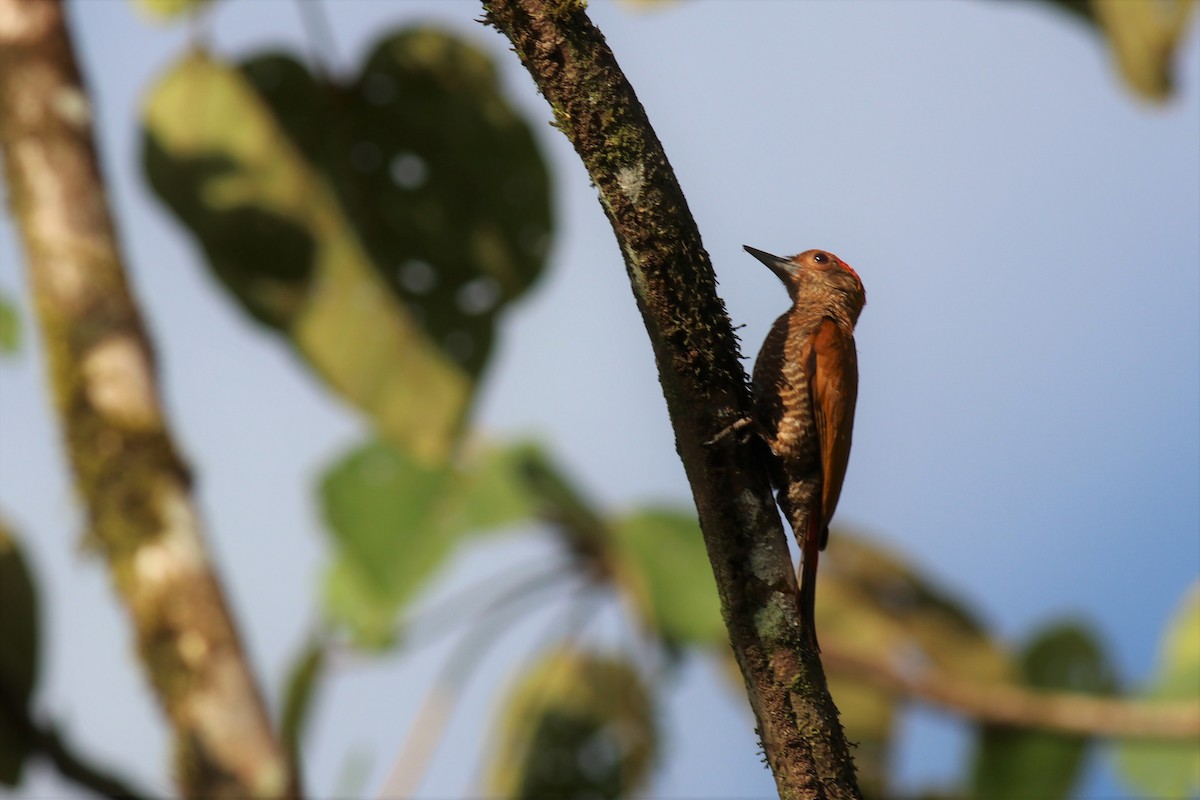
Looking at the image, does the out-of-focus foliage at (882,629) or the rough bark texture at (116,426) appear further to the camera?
the out-of-focus foliage at (882,629)

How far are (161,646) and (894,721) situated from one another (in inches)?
166

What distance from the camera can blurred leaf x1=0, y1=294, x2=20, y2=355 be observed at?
4.68 meters

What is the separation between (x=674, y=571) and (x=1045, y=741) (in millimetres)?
2292

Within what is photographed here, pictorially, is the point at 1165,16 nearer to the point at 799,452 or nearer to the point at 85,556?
the point at 799,452

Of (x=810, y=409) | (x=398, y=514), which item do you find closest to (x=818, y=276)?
(x=810, y=409)

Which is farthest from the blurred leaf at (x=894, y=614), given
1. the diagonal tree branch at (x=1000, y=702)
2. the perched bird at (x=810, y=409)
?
the perched bird at (x=810, y=409)

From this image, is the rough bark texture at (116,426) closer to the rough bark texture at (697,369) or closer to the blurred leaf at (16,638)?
the blurred leaf at (16,638)

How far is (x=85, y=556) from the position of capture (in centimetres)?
390

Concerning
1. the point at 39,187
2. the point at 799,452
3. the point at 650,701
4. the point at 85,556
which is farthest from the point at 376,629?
the point at 799,452

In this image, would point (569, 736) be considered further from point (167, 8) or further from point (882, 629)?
point (167, 8)

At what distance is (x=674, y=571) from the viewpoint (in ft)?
18.7

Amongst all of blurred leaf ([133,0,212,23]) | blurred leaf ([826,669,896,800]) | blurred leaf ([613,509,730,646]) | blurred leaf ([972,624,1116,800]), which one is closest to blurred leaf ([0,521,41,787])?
blurred leaf ([133,0,212,23])

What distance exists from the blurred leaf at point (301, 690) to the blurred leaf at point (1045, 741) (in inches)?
139

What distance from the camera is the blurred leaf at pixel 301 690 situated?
4.25 metres
